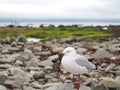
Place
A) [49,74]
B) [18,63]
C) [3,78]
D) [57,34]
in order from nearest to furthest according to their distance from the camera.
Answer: [3,78] < [49,74] < [18,63] < [57,34]

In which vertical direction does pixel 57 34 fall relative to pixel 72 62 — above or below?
below

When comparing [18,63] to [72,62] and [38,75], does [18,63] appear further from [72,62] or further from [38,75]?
[72,62]

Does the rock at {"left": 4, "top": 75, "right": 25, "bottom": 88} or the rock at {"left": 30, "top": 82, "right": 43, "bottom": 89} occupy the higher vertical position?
the rock at {"left": 4, "top": 75, "right": 25, "bottom": 88}

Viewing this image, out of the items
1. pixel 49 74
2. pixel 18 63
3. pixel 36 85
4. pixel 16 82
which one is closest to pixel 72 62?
pixel 36 85

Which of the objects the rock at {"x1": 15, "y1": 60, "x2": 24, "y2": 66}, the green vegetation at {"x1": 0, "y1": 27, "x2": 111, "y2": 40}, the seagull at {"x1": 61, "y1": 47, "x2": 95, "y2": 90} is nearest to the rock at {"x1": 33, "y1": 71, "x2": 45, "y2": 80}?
the rock at {"x1": 15, "y1": 60, "x2": 24, "y2": 66}

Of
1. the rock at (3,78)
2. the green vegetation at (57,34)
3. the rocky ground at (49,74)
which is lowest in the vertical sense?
the green vegetation at (57,34)

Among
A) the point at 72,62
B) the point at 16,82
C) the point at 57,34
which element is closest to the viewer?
the point at 72,62

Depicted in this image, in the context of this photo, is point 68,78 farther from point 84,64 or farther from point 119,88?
point 84,64

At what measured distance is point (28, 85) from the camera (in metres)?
14.8

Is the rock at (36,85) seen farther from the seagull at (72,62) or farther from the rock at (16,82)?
the seagull at (72,62)

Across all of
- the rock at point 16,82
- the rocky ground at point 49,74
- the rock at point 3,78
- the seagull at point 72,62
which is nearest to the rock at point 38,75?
the rocky ground at point 49,74

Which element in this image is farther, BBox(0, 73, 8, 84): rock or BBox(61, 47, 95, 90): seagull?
BBox(0, 73, 8, 84): rock

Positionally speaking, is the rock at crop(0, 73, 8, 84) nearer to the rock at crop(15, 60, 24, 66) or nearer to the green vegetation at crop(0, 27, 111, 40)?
the rock at crop(15, 60, 24, 66)

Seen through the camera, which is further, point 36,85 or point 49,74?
point 49,74
